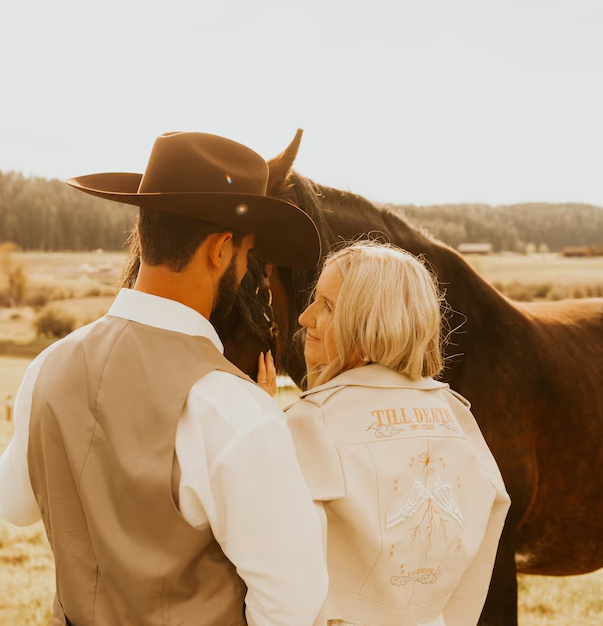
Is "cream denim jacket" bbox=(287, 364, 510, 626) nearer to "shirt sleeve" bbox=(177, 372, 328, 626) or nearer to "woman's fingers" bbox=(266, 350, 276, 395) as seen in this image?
"shirt sleeve" bbox=(177, 372, 328, 626)

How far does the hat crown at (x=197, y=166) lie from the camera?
53.1 inches

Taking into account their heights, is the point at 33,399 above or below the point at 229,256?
below

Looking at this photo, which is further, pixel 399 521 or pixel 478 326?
pixel 478 326

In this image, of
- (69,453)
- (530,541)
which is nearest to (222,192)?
(69,453)

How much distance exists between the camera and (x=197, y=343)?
1.25 m

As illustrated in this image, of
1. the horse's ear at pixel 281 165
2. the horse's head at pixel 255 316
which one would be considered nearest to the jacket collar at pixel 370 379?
the horse's head at pixel 255 316

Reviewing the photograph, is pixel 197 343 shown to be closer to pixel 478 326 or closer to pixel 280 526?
pixel 280 526

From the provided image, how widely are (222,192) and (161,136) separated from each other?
228mm

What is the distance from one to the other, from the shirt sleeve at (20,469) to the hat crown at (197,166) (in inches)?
19.8

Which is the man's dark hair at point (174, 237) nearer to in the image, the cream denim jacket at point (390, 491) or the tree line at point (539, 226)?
the cream denim jacket at point (390, 491)

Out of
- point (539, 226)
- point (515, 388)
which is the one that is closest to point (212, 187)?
point (515, 388)

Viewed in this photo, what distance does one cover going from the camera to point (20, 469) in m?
1.41

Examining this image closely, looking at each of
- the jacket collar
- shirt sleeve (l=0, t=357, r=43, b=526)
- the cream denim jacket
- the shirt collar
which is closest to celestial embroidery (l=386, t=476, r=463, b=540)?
the cream denim jacket

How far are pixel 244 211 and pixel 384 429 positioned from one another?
0.60 metres
